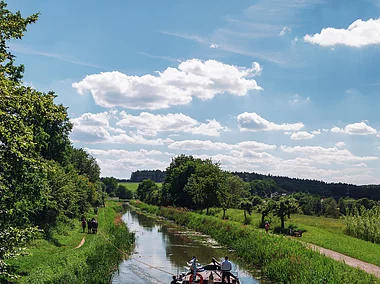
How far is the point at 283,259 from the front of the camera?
24.3 meters

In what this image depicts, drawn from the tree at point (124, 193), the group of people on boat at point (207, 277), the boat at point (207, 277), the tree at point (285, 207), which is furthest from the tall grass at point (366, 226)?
the tree at point (124, 193)

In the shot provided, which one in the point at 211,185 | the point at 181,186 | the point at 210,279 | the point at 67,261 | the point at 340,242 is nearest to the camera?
the point at 67,261

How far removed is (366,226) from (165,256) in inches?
751

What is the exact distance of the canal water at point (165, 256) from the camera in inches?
957

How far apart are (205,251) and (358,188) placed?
123709 millimetres

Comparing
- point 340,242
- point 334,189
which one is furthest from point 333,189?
point 340,242

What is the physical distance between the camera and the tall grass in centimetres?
3322

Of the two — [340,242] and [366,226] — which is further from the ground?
[366,226]

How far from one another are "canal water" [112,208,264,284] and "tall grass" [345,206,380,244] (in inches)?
500

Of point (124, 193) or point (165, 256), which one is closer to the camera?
point (165, 256)

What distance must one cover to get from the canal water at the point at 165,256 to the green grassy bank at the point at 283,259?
1.23 meters

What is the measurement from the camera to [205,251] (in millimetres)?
33469

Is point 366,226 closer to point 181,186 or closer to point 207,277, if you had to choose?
point 207,277

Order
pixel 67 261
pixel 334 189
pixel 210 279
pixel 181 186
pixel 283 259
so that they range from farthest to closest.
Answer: pixel 334 189, pixel 181 186, pixel 283 259, pixel 210 279, pixel 67 261
